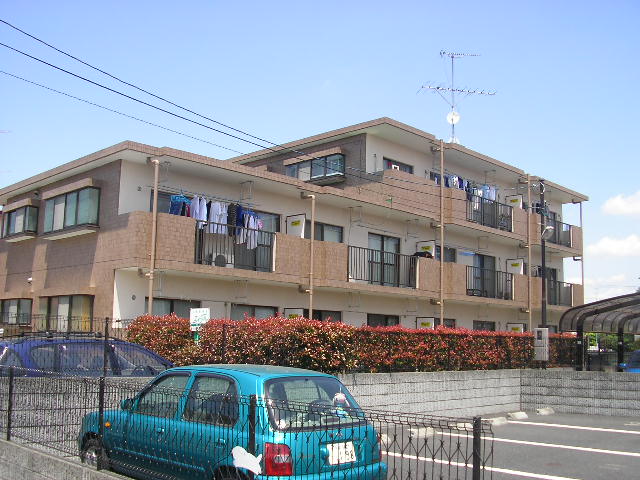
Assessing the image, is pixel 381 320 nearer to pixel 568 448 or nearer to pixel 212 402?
pixel 568 448

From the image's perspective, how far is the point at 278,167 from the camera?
87.0 ft

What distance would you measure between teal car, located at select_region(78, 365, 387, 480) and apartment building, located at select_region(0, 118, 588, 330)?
9.56 meters

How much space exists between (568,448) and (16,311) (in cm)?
1735

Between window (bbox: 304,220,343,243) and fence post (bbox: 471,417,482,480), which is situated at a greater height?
window (bbox: 304,220,343,243)

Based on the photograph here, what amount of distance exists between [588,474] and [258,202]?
13.0 m

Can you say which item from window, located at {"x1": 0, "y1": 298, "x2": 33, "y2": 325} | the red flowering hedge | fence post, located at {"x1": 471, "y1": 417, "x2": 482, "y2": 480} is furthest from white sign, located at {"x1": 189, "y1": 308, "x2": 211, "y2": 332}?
window, located at {"x1": 0, "y1": 298, "x2": 33, "y2": 325}

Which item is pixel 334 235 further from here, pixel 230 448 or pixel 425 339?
pixel 230 448

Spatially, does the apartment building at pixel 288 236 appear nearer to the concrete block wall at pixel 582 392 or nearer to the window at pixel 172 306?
the window at pixel 172 306

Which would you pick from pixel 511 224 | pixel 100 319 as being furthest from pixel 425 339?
pixel 511 224

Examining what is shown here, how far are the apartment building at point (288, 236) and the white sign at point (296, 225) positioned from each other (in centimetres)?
5

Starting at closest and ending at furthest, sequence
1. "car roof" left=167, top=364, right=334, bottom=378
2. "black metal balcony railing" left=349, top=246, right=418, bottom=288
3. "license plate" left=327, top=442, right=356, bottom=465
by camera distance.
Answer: "license plate" left=327, top=442, right=356, bottom=465 < "car roof" left=167, top=364, right=334, bottom=378 < "black metal balcony railing" left=349, top=246, right=418, bottom=288

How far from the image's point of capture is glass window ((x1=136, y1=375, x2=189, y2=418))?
6.89 m

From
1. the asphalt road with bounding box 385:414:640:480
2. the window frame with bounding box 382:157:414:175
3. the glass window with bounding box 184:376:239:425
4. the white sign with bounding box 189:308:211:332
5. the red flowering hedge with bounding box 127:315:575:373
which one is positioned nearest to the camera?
the glass window with bounding box 184:376:239:425

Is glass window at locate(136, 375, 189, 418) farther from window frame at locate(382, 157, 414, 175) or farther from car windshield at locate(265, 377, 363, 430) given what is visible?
window frame at locate(382, 157, 414, 175)
